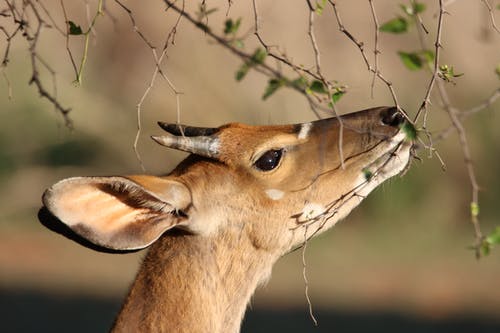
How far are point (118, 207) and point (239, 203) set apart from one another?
2.61 feet

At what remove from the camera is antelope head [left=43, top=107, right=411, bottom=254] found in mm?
7246

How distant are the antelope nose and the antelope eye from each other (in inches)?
23.1

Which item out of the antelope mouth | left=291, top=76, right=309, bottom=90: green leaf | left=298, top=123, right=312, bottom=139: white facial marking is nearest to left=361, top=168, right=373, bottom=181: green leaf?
the antelope mouth

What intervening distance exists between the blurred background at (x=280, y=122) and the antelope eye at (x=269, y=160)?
6.39 m

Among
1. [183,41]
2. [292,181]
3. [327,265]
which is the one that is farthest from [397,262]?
[292,181]

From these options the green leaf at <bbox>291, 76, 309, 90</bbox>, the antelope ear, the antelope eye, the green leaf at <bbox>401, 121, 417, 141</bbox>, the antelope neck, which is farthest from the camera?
the antelope eye

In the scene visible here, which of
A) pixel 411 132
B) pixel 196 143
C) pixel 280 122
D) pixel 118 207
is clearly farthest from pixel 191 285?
pixel 280 122

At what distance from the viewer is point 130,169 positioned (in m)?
16.4

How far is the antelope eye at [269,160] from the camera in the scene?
7.36 metres

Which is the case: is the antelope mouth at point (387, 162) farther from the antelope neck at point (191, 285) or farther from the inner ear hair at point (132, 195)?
the inner ear hair at point (132, 195)

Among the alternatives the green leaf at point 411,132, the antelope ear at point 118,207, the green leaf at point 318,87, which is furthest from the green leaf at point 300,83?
the antelope ear at point 118,207

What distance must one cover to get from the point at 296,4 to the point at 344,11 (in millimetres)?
684

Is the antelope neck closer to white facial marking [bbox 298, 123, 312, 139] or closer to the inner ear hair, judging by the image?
the inner ear hair

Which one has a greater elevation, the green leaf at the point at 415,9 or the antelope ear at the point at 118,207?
the green leaf at the point at 415,9
